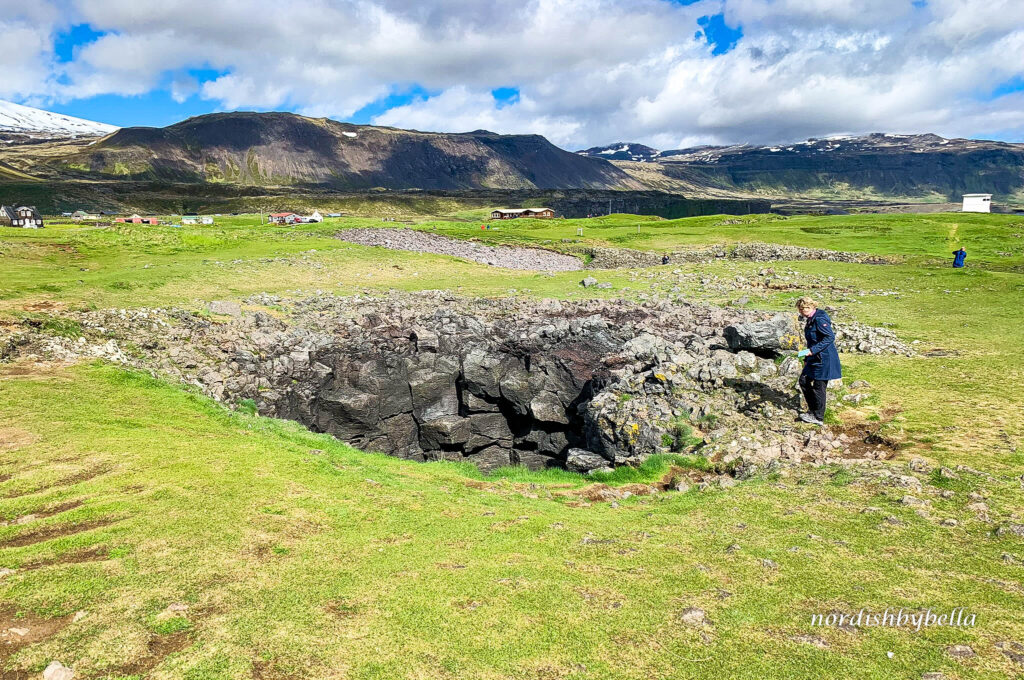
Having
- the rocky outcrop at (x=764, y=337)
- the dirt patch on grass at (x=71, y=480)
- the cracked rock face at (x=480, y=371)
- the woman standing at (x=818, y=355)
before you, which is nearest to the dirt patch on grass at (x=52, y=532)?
the dirt patch on grass at (x=71, y=480)

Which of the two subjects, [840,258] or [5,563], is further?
[840,258]

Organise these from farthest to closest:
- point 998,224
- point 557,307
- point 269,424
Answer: point 998,224 < point 557,307 < point 269,424

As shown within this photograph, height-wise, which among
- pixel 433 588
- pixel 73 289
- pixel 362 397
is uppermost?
pixel 73 289

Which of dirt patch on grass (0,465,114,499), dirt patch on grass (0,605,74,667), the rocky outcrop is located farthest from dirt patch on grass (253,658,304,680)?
the rocky outcrop

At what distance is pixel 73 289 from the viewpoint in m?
28.3

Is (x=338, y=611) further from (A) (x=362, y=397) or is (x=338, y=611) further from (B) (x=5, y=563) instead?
(A) (x=362, y=397)

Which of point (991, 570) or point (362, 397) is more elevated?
point (991, 570)

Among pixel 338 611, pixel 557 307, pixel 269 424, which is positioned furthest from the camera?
pixel 557 307

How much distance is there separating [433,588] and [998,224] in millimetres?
98236

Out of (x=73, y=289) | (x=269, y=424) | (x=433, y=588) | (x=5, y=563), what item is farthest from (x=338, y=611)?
(x=73, y=289)

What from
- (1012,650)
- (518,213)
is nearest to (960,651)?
(1012,650)

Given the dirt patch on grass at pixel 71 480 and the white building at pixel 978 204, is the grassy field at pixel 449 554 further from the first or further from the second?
the white building at pixel 978 204

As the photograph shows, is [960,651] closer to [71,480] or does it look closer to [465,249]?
[71,480]

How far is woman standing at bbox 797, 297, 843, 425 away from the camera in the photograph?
14602 millimetres
